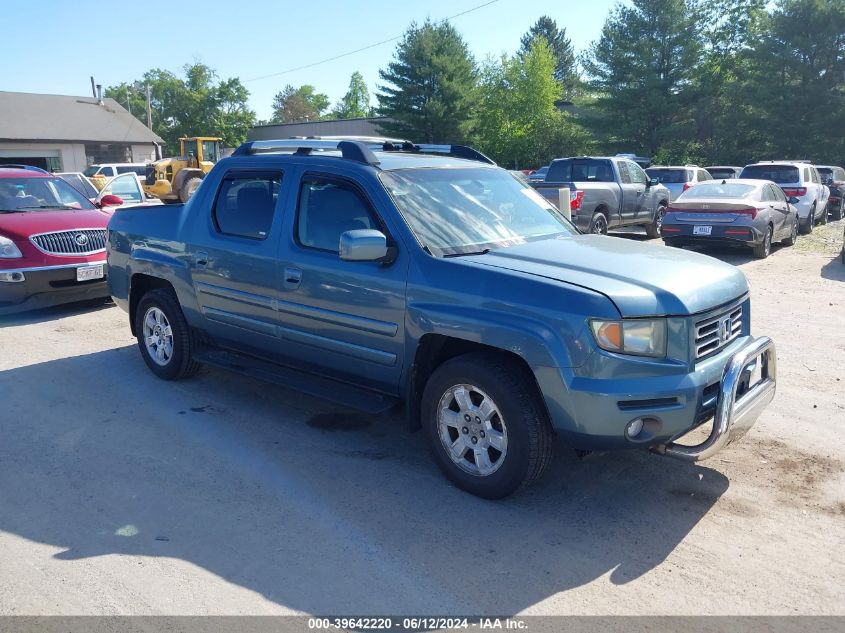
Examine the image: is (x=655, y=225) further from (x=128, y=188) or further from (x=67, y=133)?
(x=67, y=133)

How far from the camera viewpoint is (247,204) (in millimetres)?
5516

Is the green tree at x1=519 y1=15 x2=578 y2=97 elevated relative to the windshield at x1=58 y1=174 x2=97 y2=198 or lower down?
elevated

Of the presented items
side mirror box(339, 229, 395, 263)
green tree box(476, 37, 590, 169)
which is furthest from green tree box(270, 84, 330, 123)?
side mirror box(339, 229, 395, 263)

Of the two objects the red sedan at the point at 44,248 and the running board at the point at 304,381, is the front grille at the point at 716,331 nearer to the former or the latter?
the running board at the point at 304,381

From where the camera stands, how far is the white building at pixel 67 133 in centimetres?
4138

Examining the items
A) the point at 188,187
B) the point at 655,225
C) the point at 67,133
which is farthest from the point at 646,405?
the point at 67,133

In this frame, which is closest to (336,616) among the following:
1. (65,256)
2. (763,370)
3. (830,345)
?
(763,370)

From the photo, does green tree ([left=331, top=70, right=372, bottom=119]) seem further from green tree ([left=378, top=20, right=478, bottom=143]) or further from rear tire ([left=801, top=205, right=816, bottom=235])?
rear tire ([left=801, top=205, right=816, bottom=235])

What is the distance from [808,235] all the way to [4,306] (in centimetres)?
1763

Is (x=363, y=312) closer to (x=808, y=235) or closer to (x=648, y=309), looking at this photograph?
(x=648, y=309)

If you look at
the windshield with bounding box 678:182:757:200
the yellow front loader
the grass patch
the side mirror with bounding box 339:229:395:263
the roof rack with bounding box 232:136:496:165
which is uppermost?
the yellow front loader

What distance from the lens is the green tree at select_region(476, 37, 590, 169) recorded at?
48781mm

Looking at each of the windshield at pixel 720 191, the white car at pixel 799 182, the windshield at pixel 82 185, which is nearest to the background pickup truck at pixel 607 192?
the windshield at pixel 720 191

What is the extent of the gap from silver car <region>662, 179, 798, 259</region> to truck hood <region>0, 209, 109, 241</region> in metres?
9.74
